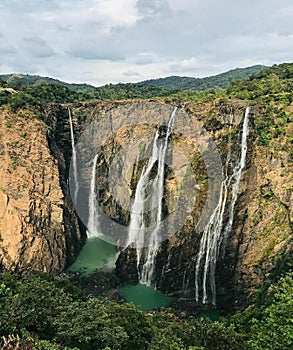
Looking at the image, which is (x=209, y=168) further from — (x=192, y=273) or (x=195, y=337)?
(x=195, y=337)

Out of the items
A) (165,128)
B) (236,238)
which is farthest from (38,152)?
(236,238)

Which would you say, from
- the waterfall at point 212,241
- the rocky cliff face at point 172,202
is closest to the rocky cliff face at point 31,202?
the rocky cliff face at point 172,202

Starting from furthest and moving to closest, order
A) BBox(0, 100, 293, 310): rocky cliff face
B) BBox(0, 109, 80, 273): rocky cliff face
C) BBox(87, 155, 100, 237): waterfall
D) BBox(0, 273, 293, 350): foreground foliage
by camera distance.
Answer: BBox(87, 155, 100, 237): waterfall, BBox(0, 109, 80, 273): rocky cliff face, BBox(0, 100, 293, 310): rocky cliff face, BBox(0, 273, 293, 350): foreground foliage

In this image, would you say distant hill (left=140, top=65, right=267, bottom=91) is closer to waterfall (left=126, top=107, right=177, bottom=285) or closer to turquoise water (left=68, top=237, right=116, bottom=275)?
waterfall (left=126, top=107, right=177, bottom=285)

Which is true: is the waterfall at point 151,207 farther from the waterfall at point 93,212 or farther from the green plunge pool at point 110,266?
the waterfall at point 93,212

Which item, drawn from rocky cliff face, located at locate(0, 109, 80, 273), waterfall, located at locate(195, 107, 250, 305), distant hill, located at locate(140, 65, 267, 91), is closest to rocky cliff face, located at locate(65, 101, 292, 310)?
waterfall, located at locate(195, 107, 250, 305)

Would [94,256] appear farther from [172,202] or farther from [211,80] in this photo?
[211,80]
